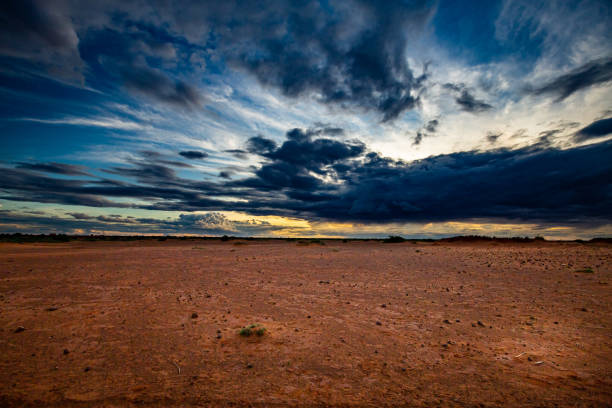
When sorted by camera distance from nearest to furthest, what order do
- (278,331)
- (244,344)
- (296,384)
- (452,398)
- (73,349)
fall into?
1. (452,398)
2. (296,384)
3. (73,349)
4. (244,344)
5. (278,331)

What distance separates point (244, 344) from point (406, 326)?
397 centimetres

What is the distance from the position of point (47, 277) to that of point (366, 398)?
1627 centimetres

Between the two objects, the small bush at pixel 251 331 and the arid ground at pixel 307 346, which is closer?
the arid ground at pixel 307 346

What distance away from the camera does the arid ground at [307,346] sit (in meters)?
4.13

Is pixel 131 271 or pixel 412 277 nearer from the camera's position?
pixel 412 277

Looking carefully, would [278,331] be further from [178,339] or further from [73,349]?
[73,349]

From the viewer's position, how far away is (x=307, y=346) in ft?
19.2

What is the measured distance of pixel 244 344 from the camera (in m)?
5.94

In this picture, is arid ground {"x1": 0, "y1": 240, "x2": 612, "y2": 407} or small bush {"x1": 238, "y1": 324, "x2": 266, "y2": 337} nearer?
arid ground {"x1": 0, "y1": 240, "x2": 612, "y2": 407}

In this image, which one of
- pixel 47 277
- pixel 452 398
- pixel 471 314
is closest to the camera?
pixel 452 398

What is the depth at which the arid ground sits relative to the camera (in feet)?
13.5

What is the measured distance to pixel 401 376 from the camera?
15.2 feet

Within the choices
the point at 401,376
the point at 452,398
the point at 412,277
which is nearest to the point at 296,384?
the point at 401,376

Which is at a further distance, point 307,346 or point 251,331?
point 251,331
